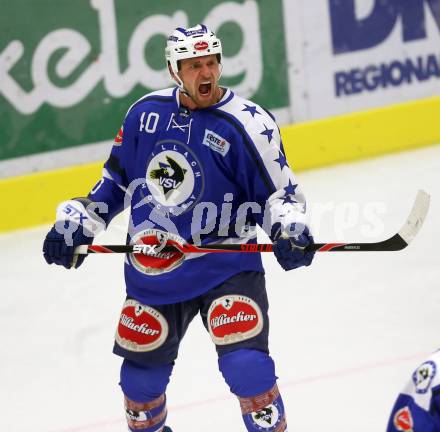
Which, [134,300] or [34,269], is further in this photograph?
[34,269]

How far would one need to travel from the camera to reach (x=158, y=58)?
7.95 meters

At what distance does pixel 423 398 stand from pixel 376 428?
1.78 m

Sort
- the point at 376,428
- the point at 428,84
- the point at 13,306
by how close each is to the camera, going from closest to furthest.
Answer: the point at 376,428 → the point at 13,306 → the point at 428,84

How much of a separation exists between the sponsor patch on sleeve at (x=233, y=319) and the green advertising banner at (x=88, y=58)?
12.4 feet

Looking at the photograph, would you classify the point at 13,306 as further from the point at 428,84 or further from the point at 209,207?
the point at 428,84

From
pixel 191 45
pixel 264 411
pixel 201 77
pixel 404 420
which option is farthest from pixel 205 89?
pixel 404 420

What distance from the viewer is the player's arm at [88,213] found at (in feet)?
13.7

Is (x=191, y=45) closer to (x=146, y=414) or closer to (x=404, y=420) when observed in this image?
(x=146, y=414)

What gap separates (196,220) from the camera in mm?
4133

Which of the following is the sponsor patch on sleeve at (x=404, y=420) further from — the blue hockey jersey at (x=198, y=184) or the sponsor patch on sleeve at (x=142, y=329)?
the sponsor patch on sleeve at (x=142, y=329)

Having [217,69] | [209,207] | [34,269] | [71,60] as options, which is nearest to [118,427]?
[209,207]

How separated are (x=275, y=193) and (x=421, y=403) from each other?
124 centimetres

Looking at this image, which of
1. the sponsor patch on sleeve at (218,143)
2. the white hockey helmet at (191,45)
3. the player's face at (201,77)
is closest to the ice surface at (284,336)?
the sponsor patch on sleeve at (218,143)

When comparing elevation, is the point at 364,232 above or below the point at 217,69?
below
